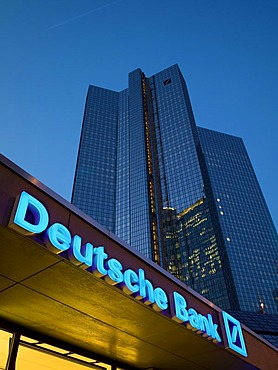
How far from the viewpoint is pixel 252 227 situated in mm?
162375

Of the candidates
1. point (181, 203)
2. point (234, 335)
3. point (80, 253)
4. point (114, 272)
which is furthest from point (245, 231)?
point (80, 253)

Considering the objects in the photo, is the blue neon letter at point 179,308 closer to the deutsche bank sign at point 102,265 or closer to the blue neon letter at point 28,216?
the deutsche bank sign at point 102,265

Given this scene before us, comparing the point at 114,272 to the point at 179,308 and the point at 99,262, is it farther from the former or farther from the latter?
the point at 179,308

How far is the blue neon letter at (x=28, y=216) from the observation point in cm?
643

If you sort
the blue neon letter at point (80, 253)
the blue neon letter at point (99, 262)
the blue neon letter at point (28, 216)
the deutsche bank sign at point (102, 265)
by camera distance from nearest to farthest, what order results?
the blue neon letter at point (28, 216)
the deutsche bank sign at point (102, 265)
the blue neon letter at point (80, 253)
the blue neon letter at point (99, 262)

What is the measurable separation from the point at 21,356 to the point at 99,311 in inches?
104

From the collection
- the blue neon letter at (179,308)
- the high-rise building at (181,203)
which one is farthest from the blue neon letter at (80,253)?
the high-rise building at (181,203)

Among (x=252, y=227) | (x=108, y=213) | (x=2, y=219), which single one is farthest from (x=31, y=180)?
(x=252, y=227)

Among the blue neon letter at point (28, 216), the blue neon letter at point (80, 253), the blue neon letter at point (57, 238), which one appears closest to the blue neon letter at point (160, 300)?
the blue neon letter at point (80, 253)

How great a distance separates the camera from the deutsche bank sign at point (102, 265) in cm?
679

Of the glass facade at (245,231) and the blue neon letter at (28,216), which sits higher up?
the glass facade at (245,231)

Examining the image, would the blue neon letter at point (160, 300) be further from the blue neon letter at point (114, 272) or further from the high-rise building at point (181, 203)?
the high-rise building at point (181, 203)

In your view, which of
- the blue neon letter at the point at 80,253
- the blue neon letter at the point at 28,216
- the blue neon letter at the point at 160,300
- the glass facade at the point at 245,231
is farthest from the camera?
the glass facade at the point at 245,231

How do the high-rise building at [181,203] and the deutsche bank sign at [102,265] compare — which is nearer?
the deutsche bank sign at [102,265]
